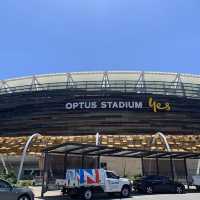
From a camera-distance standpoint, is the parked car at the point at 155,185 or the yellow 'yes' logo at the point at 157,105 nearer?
the parked car at the point at 155,185

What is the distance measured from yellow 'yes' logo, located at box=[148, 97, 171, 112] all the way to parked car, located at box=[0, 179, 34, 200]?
170 ft

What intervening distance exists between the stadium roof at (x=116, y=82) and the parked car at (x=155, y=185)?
44428 millimetres

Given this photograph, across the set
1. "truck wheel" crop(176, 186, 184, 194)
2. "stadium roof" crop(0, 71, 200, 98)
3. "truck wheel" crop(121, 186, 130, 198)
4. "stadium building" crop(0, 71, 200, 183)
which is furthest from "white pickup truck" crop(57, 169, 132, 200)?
"stadium roof" crop(0, 71, 200, 98)

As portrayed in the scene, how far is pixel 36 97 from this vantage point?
244ft

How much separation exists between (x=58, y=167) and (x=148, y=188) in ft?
21.7

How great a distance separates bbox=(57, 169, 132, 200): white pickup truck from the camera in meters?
26.8

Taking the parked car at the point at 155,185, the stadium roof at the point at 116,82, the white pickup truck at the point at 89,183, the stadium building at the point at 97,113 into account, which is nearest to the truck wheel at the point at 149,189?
the parked car at the point at 155,185

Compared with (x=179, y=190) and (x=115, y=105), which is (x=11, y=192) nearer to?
(x=179, y=190)

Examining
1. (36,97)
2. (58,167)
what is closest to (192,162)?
(58,167)

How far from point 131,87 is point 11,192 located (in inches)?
2342

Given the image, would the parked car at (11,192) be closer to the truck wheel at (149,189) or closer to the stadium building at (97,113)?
the truck wheel at (149,189)

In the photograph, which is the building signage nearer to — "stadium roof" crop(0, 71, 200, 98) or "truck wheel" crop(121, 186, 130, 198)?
"stadium roof" crop(0, 71, 200, 98)

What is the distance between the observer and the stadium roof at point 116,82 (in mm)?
79188

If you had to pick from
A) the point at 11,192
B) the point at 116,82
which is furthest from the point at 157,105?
the point at 11,192
